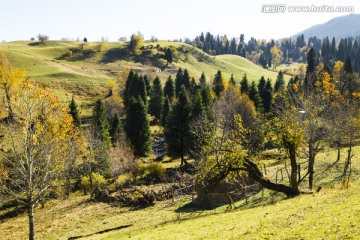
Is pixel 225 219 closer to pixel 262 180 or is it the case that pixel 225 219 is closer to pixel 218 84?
pixel 262 180

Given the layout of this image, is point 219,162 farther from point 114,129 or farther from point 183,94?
point 114,129

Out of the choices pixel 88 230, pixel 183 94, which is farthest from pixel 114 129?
pixel 88 230

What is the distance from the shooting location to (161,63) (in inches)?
6442

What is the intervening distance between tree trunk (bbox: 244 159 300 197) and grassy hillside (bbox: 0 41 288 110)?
81648mm

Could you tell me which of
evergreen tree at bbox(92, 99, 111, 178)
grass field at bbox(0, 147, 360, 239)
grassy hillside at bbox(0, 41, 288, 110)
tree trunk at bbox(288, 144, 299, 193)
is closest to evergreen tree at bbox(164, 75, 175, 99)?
grassy hillside at bbox(0, 41, 288, 110)

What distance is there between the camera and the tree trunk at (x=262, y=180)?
22.3 m

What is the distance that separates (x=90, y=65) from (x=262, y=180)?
141 m

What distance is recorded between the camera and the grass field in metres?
13.6

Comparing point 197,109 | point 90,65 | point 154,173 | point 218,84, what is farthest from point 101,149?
point 90,65

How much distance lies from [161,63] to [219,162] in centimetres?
14617

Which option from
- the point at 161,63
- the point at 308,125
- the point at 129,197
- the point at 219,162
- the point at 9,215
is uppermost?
the point at 161,63

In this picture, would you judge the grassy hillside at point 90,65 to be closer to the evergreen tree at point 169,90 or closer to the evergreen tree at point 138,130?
the evergreen tree at point 169,90

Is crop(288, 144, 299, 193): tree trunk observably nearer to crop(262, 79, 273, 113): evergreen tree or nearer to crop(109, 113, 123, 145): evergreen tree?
crop(109, 113, 123, 145): evergreen tree

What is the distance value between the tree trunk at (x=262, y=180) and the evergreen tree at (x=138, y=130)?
39.8 meters
